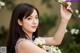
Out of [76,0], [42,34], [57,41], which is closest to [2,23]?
[42,34]

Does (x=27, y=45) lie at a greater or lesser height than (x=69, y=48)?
greater

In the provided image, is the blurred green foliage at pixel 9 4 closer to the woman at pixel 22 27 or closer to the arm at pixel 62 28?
the arm at pixel 62 28

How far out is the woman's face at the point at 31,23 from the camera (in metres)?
3.26

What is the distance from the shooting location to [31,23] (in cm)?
326

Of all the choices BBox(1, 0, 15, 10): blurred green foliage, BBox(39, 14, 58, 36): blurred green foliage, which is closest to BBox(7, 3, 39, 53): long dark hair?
BBox(1, 0, 15, 10): blurred green foliage

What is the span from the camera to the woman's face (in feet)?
10.7

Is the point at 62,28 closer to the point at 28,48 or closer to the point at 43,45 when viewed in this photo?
the point at 43,45

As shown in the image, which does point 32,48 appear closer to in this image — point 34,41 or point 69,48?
point 34,41

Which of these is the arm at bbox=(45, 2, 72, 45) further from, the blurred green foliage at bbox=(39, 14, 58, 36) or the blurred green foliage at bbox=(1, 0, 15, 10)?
the blurred green foliage at bbox=(39, 14, 58, 36)

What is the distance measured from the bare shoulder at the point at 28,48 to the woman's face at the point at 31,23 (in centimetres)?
13

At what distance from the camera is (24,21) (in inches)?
129

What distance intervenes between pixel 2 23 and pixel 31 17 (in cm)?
384

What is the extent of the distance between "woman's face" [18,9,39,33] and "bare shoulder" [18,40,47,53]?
0.44 ft

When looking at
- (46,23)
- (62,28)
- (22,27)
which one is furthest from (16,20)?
Answer: (46,23)
